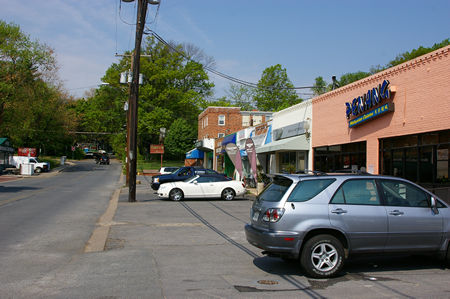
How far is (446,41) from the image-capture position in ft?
172

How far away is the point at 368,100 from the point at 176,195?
9871 mm

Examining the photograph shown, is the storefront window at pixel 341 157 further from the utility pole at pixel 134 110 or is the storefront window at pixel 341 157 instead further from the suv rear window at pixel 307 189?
the suv rear window at pixel 307 189

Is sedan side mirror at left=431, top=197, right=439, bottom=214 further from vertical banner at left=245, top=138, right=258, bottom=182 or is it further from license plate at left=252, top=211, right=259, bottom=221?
vertical banner at left=245, top=138, right=258, bottom=182

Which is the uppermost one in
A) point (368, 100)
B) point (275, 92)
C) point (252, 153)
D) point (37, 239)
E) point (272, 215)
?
point (275, 92)

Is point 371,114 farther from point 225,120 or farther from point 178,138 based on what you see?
point 178,138

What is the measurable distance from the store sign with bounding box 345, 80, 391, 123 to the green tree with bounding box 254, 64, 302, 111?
2280 inches

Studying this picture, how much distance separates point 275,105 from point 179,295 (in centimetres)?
7442

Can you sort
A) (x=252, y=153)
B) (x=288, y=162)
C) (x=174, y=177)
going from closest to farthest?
(x=252, y=153), (x=174, y=177), (x=288, y=162)

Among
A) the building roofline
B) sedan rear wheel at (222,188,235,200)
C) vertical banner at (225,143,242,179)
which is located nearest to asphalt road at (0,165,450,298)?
the building roofline

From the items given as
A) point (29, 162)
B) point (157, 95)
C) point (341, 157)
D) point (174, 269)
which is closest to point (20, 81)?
point (29, 162)

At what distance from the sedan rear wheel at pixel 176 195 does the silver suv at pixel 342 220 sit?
13.9m

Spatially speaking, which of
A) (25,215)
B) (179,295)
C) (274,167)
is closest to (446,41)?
(274,167)

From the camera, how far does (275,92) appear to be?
3105 inches

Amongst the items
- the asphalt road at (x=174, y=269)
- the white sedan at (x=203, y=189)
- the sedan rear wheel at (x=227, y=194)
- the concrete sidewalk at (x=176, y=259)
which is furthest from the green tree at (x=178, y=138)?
the asphalt road at (x=174, y=269)
